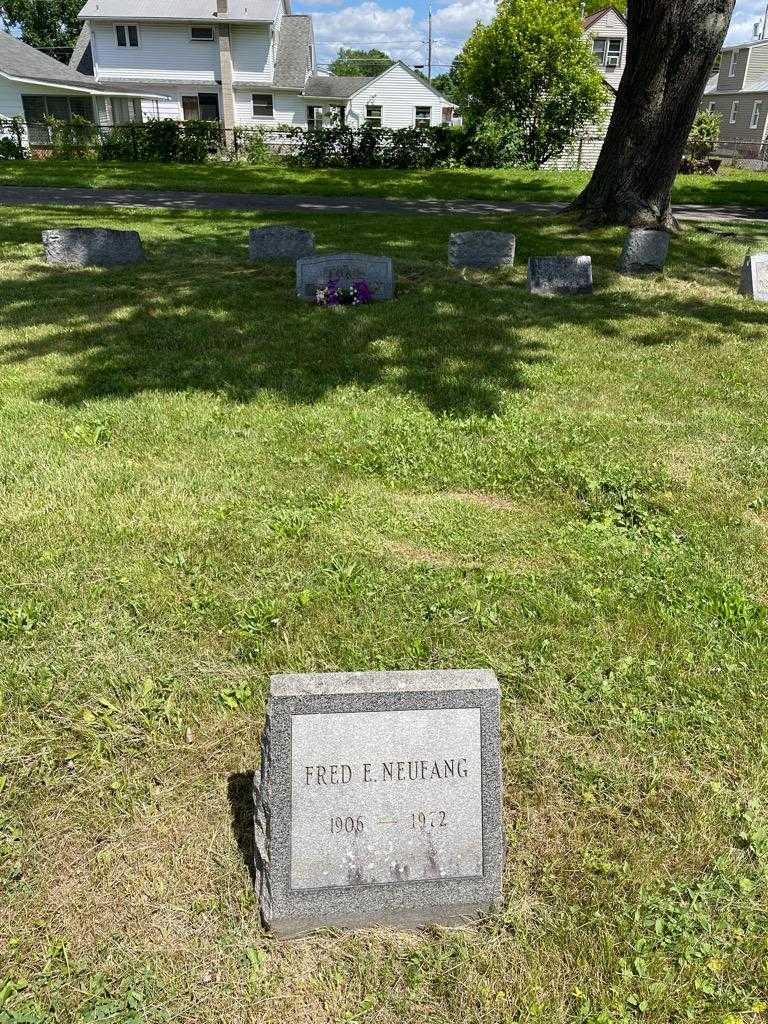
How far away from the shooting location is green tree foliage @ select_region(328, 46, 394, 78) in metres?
100

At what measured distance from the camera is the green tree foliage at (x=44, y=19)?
67.9 metres

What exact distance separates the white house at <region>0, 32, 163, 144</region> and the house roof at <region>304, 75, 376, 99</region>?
35.8 feet

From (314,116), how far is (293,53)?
378 cm

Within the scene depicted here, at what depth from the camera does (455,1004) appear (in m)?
2.33

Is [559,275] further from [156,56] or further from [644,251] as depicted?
[156,56]

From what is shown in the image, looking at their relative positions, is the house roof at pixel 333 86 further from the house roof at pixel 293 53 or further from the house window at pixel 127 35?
the house window at pixel 127 35

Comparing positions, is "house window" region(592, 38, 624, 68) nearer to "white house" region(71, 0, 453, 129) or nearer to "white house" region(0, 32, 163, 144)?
"white house" region(71, 0, 453, 129)

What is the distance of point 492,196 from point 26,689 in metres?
19.3

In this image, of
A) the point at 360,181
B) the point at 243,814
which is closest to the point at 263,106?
the point at 360,181

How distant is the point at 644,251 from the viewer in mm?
11148

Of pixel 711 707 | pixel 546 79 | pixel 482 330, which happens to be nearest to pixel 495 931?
pixel 711 707

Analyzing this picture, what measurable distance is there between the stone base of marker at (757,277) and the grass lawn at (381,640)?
10.1 feet

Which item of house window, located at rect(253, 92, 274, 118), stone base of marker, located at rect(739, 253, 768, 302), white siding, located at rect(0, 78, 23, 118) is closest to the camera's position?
stone base of marker, located at rect(739, 253, 768, 302)

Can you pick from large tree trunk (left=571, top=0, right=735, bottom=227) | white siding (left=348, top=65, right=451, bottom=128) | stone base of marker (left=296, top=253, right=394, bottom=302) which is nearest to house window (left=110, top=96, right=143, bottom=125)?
white siding (left=348, top=65, right=451, bottom=128)
